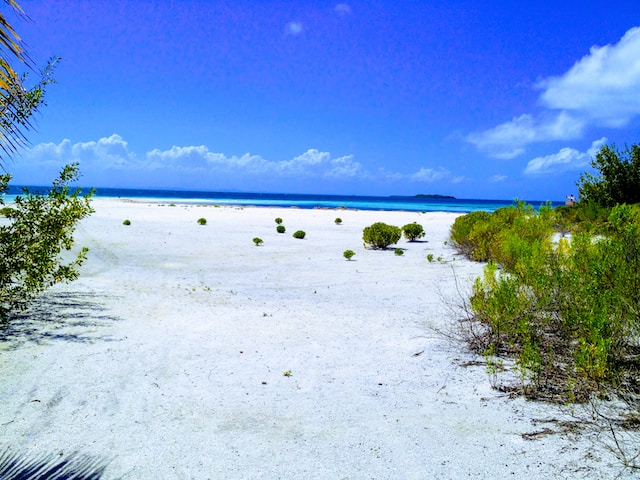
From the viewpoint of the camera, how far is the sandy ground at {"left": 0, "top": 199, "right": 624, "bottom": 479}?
390 centimetres

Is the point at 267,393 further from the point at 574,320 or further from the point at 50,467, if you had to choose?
the point at 574,320

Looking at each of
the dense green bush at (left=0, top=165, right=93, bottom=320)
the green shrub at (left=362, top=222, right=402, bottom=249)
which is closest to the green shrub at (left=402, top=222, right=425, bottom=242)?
the green shrub at (left=362, top=222, right=402, bottom=249)

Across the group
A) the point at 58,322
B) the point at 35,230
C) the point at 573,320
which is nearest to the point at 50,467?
the point at 35,230

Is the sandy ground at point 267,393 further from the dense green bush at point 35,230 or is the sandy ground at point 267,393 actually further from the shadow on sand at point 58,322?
the dense green bush at point 35,230

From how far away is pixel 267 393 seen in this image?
5273mm

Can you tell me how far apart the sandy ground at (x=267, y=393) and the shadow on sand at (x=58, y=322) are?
1.6 inches

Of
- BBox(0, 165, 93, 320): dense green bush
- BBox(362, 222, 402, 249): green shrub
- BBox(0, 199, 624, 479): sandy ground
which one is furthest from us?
BBox(362, 222, 402, 249): green shrub

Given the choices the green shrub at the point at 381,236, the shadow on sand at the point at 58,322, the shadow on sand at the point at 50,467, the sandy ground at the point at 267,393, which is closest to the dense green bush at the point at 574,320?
the sandy ground at the point at 267,393

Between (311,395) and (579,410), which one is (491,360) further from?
(311,395)

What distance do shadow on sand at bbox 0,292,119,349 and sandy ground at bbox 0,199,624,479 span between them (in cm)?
4

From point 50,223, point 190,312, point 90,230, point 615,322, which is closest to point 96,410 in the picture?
point 50,223

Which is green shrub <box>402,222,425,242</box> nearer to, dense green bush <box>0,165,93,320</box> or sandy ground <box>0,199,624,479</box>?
sandy ground <box>0,199,624,479</box>

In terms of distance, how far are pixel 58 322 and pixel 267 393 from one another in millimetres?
4341

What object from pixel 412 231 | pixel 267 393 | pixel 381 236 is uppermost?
pixel 412 231
